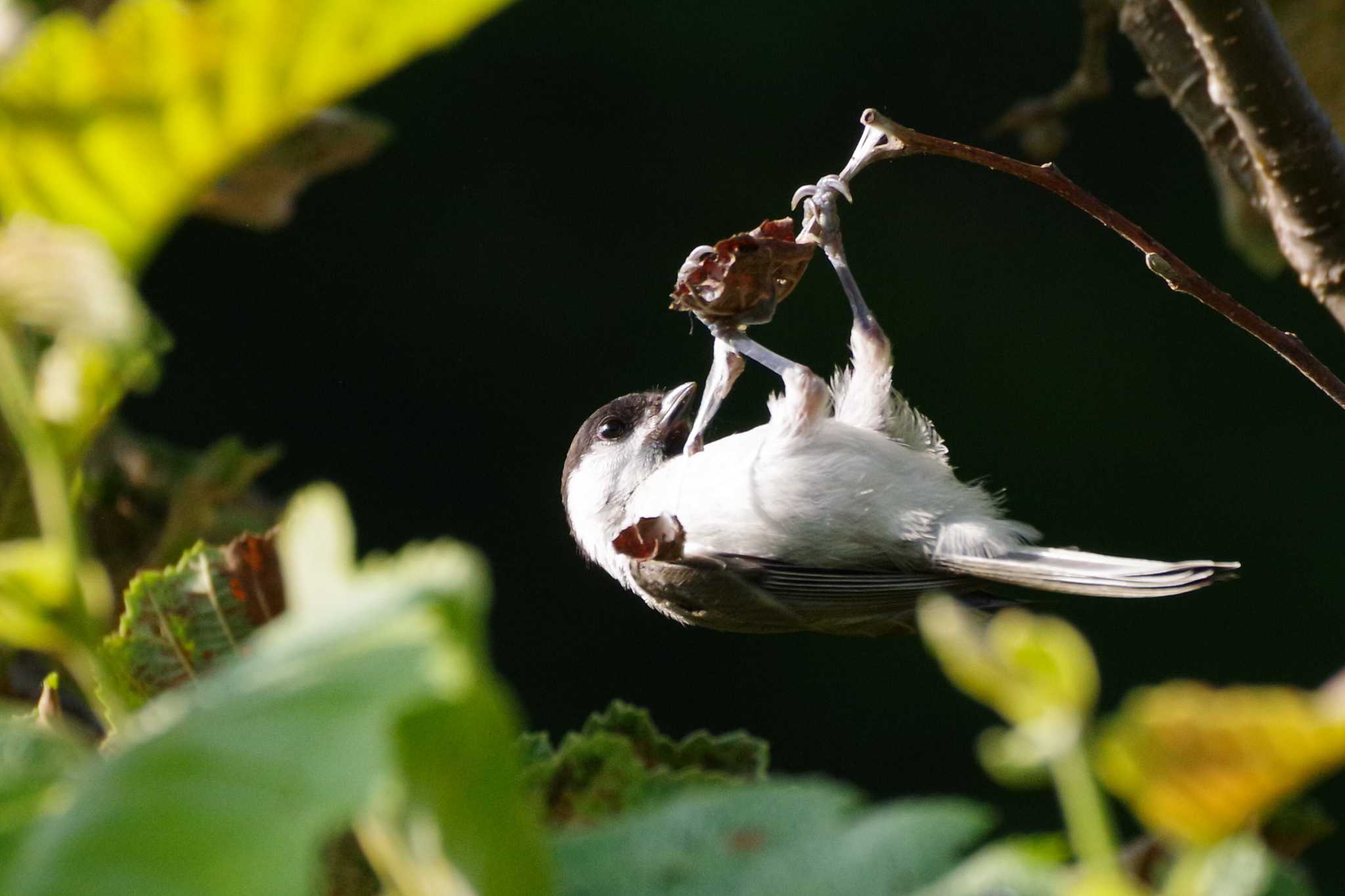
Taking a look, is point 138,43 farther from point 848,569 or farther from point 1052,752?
point 848,569

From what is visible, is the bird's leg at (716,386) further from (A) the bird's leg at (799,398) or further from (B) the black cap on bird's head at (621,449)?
(B) the black cap on bird's head at (621,449)

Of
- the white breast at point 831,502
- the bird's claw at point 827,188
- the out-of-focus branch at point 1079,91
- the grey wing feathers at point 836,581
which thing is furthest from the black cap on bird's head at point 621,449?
the out-of-focus branch at point 1079,91

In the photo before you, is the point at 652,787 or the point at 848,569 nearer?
the point at 652,787

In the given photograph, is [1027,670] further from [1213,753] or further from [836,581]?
[836,581]

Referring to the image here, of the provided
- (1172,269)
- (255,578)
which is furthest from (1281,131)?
(255,578)

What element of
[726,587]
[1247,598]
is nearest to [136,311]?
[726,587]

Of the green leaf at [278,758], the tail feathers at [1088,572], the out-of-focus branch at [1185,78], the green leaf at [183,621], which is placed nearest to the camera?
the green leaf at [278,758]
